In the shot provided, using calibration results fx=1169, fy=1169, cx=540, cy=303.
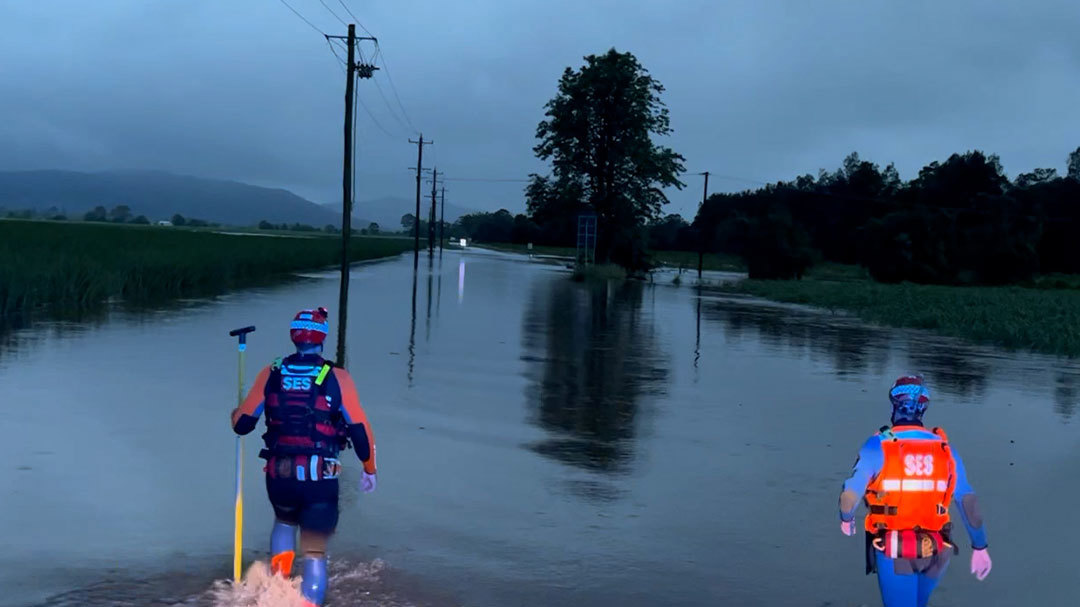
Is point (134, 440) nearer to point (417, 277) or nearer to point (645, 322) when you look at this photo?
point (645, 322)

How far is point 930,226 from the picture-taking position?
8481 centimetres

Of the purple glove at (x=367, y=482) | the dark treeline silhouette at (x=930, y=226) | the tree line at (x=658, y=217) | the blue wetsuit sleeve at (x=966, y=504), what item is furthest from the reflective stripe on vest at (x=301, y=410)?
the dark treeline silhouette at (x=930, y=226)

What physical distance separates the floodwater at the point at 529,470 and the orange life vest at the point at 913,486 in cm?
175

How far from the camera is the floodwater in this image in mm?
6961

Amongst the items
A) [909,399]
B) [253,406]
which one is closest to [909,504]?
[909,399]

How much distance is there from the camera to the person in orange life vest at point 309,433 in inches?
223

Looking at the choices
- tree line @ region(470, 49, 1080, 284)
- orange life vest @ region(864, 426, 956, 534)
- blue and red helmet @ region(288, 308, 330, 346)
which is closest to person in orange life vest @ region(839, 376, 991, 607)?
orange life vest @ region(864, 426, 956, 534)

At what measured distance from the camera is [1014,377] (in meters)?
19.9

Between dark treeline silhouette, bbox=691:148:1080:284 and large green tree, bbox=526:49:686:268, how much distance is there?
6.91 meters

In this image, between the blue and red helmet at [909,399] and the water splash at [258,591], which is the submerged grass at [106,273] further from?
the blue and red helmet at [909,399]

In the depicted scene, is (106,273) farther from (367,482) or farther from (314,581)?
(314,581)

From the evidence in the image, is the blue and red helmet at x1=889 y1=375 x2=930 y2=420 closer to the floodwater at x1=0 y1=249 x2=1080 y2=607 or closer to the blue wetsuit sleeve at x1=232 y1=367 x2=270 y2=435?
the floodwater at x1=0 y1=249 x2=1080 y2=607

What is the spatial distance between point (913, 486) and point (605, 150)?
239ft

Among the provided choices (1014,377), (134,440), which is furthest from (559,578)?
(1014,377)
